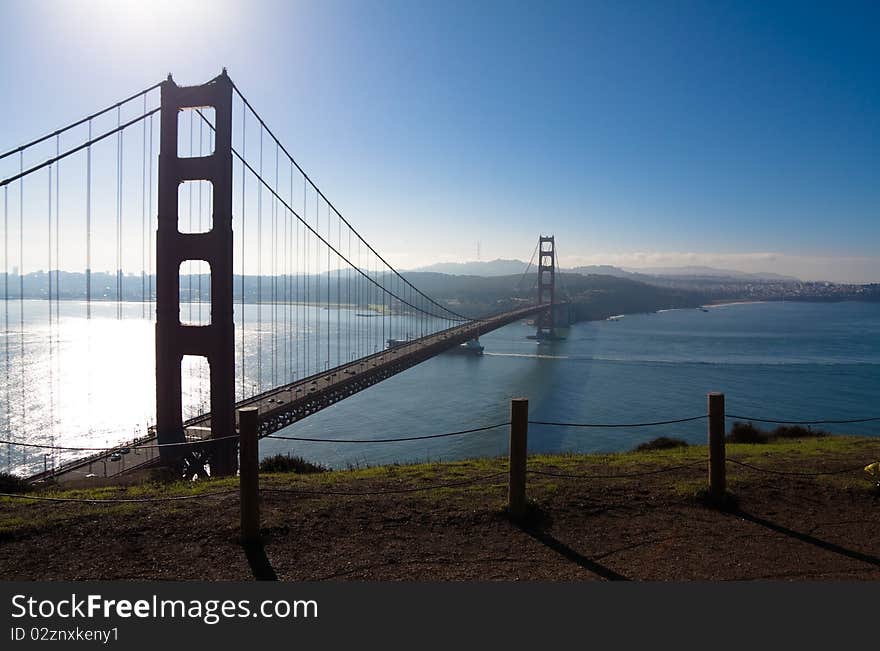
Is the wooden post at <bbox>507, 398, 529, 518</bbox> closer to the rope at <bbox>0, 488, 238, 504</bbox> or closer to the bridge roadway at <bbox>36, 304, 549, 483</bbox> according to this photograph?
the rope at <bbox>0, 488, 238, 504</bbox>

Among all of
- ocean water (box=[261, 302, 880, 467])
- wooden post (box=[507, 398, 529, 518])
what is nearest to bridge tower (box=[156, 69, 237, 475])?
ocean water (box=[261, 302, 880, 467])

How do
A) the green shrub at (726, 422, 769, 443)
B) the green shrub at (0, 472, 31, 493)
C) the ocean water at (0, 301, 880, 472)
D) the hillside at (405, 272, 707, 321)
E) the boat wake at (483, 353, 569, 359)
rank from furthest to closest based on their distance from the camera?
the hillside at (405, 272, 707, 321) < the boat wake at (483, 353, 569, 359) < the ocean water at (0, 301, 880, 472) < the green shrub at (726, 422, 769, 443) < the green shrub at (0, 472, 31, 493)

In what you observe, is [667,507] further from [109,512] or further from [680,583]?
[109,512]

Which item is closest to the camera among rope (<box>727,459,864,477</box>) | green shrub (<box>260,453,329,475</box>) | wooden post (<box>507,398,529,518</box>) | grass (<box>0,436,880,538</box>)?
wooden post (<box>507,398,529,518</box>)

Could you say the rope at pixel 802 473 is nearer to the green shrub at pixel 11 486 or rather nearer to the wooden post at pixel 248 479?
the wooden post at pixel 248 479

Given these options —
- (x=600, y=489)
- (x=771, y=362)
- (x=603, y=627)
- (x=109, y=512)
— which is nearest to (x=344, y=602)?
(x=603, y=627)

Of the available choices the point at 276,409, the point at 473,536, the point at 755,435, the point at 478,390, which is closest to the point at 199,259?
the point at 276,409
